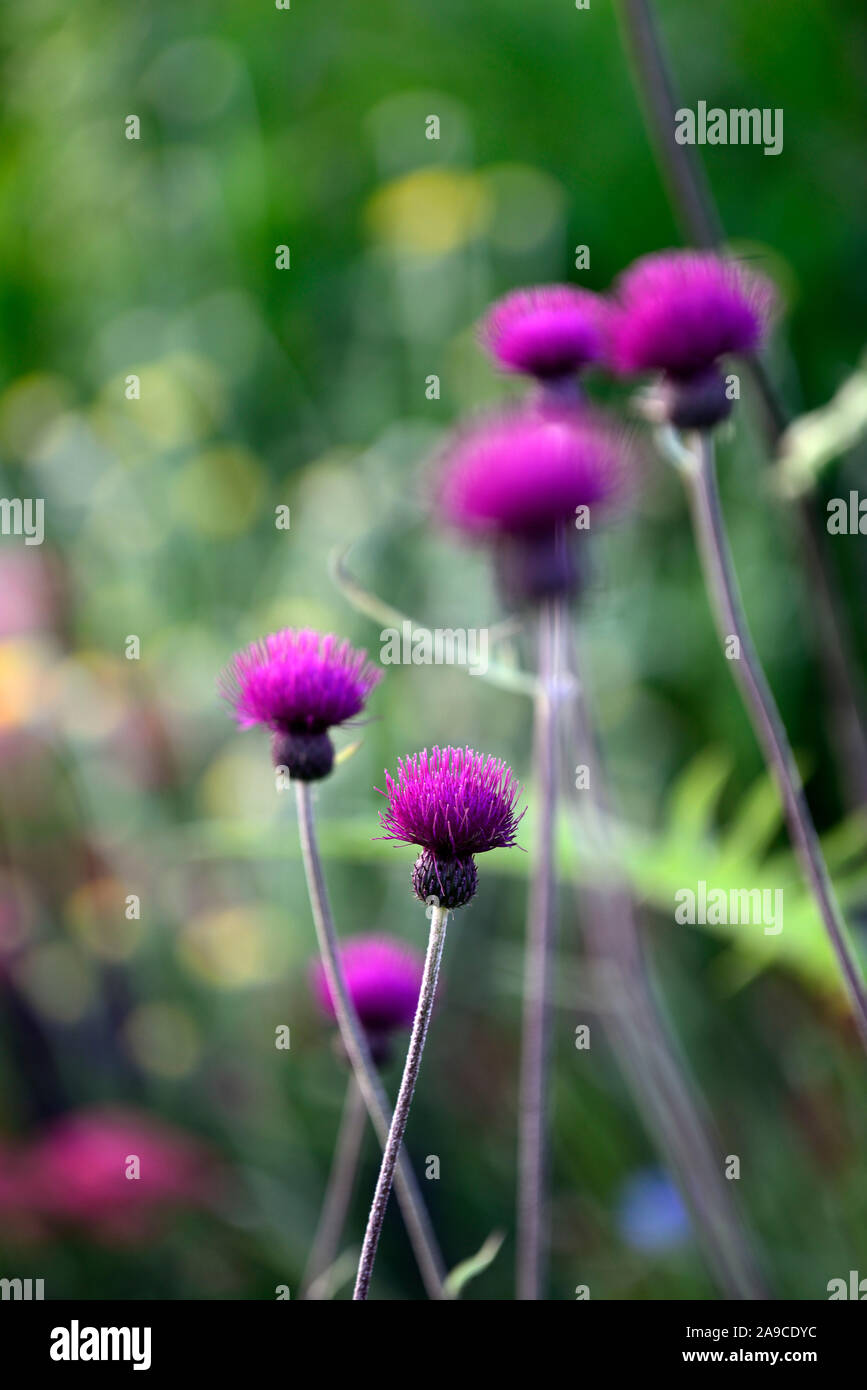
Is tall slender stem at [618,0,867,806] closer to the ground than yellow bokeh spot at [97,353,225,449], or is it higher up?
closer to the ground

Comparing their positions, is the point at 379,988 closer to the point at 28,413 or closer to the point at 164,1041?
the point at 164,1041

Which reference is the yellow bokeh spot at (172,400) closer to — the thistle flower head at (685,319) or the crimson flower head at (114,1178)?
the crimson flower head at (114,1178)

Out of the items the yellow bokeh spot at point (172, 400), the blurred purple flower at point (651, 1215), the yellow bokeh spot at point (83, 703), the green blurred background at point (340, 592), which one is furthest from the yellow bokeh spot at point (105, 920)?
the yellow bokeh spot at point (172, 400)

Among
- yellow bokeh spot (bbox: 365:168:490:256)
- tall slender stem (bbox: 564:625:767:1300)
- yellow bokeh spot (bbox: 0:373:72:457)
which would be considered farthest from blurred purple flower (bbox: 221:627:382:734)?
yellow bokeh spot (bbox: 0:373:72:457)

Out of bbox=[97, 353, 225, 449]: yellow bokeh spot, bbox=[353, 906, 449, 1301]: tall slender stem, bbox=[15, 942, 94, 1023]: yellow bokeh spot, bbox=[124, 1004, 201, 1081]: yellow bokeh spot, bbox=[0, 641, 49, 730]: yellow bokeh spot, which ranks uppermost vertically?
bbox=[97, 353, 225, 449]: yellow bokeh spot

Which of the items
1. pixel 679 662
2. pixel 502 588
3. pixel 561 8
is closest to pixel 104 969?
pixel 679 662

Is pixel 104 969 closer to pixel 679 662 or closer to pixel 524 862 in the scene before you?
pixel 679 662

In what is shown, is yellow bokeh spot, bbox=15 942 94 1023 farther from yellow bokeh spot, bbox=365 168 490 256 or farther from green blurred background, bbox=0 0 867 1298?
yellow bokeh spot, bbox=365 168 490 256

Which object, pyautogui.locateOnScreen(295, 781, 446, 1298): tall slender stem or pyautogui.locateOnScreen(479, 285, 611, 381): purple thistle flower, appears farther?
pyautogui.locateOnScreen(479, 285, 611, 381): purple thistle flower
